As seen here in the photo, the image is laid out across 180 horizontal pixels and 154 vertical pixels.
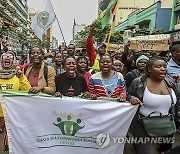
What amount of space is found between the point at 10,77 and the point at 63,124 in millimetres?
1097

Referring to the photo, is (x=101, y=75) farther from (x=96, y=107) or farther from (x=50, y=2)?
(x=50, y=2)

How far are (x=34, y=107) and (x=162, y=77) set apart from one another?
153cm

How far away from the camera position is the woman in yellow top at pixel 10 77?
4.41m

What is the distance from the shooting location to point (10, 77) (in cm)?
444

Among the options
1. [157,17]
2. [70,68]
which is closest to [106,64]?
[70,68]

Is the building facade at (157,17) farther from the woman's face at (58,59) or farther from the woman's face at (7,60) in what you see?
the woman's face at (7,60)

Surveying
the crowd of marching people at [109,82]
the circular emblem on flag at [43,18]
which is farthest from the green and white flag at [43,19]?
the crowd of marching people at [109,82]

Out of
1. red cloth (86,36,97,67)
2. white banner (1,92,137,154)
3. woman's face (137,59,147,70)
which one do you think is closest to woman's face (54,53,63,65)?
red cloth (86,36,97,67)

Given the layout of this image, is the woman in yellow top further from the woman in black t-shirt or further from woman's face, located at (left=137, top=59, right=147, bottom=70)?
woman's face, located at (left=137, top=59, right=147, bottom=70)

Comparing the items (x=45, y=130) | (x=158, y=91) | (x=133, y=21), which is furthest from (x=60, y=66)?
(x=133, y=21)

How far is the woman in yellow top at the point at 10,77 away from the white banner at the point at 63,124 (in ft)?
1.64

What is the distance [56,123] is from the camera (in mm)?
3881

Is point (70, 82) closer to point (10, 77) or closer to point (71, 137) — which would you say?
point (10, 77)

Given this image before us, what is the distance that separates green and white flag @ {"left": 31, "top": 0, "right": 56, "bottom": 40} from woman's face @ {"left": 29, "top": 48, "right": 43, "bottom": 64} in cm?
228
